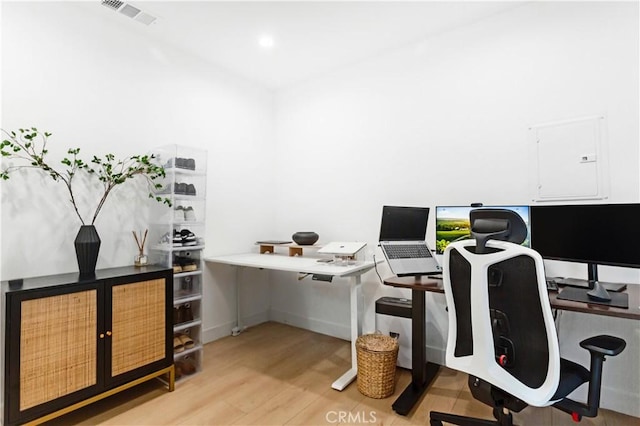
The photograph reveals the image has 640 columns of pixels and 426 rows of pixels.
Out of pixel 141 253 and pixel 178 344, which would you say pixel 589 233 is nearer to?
pixel 178 344

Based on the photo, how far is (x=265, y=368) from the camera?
9.11ft

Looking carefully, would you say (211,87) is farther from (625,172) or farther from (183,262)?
(625,172)

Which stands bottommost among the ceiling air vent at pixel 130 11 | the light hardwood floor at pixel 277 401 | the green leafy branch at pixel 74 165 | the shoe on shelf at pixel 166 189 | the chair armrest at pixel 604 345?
the light hardwood floor at pixel 277 401

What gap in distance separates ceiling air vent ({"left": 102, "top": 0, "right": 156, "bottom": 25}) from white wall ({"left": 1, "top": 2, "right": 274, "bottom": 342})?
0.08 meters

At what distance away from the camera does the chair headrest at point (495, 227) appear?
1.51 m

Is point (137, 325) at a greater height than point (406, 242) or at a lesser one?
lesser

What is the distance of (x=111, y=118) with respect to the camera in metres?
2.71

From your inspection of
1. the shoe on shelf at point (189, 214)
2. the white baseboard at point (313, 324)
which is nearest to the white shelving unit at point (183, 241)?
the shoe on shelf at point (189, 214)

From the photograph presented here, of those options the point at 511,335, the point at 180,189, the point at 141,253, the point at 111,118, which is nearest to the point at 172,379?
the point at 141,253

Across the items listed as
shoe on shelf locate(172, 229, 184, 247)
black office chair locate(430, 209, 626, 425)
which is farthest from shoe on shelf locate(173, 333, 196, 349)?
black office chair locate(430, 209, 626, 425)

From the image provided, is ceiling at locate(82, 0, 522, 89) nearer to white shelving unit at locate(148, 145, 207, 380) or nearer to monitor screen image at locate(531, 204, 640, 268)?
white shelving unit at locate(148, 145, 207, 380)

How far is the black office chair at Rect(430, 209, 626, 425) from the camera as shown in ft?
4.53

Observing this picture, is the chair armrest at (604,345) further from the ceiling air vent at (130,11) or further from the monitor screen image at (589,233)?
the ceiling air vent at (130,11)

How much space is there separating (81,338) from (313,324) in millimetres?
2254
